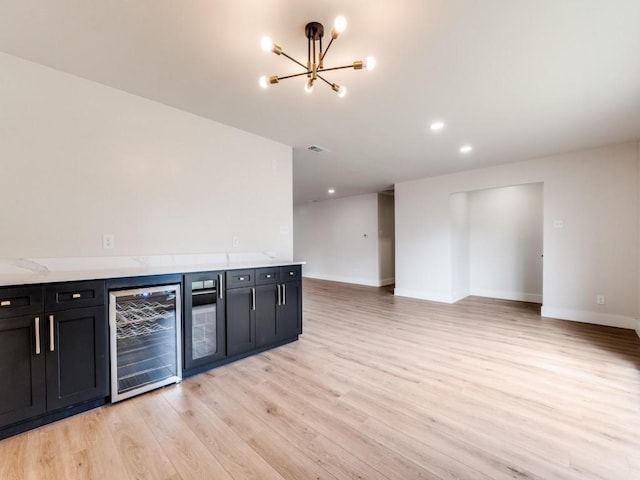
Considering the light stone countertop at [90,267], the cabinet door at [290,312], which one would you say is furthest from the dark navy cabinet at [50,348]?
the cabinet door at [290,312]

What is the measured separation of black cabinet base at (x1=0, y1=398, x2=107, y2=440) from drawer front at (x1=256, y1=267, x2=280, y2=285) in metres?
1.54

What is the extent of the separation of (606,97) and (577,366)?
258cm

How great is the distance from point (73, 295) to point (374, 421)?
225 cm

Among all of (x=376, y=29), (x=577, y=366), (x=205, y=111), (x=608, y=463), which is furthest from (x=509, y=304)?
(x=205, y=111)

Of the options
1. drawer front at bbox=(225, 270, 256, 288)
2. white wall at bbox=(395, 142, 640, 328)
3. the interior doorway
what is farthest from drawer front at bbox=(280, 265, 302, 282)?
white wall at bbox=(395, 142, 640, 328)

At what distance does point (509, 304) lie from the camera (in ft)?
18.1

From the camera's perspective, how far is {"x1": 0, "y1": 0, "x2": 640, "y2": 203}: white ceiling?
5.46 ft

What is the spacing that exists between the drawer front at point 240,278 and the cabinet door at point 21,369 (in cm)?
133

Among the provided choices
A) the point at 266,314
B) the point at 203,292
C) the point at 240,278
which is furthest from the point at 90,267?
the point at 266,314

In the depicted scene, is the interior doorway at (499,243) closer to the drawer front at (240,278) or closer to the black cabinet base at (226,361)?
the black cabinet base at (226,361)

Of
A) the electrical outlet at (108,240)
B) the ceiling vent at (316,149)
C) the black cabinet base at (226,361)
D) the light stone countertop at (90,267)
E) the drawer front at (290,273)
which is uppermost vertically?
the ceiling vent at (316,149)

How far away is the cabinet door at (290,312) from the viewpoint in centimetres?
328

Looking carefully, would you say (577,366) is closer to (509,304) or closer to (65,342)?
(509,304)

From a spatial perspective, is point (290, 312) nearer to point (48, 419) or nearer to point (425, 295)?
point (48, 419)
